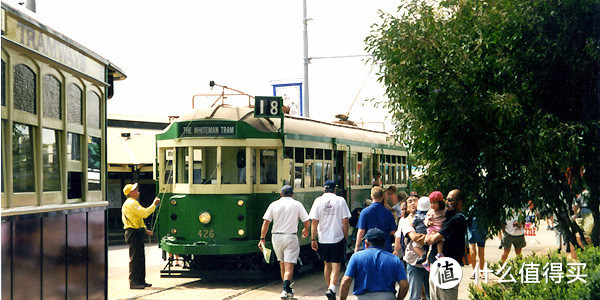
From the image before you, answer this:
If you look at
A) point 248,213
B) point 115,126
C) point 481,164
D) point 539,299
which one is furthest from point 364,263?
point 115,126

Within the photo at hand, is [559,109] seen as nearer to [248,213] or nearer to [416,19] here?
[416,19]

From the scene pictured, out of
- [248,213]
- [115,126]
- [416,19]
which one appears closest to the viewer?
[416,19]

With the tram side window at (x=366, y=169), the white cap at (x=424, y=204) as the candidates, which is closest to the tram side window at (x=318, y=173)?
the tram side window at (x=366, y=169)

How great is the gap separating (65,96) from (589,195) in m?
6.32

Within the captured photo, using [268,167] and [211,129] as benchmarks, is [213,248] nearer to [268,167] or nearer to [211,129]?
[268,167]

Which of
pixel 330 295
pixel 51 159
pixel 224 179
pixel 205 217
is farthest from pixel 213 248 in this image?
pixel 51 159

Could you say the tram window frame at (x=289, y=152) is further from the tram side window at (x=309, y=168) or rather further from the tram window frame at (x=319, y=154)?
the tram window frame at (x=319, y=154)

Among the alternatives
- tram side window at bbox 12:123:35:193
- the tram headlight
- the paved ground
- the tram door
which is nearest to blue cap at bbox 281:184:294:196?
the paved ground

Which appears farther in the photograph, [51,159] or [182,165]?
[182,165]

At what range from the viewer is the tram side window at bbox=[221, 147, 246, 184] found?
13.0 meters

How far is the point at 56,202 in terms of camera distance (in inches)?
282

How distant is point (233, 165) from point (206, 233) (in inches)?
48.9

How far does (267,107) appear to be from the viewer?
42.4 ft

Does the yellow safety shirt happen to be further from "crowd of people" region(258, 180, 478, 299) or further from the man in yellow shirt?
"crowd of people" region(258, 180, 478, 299)
